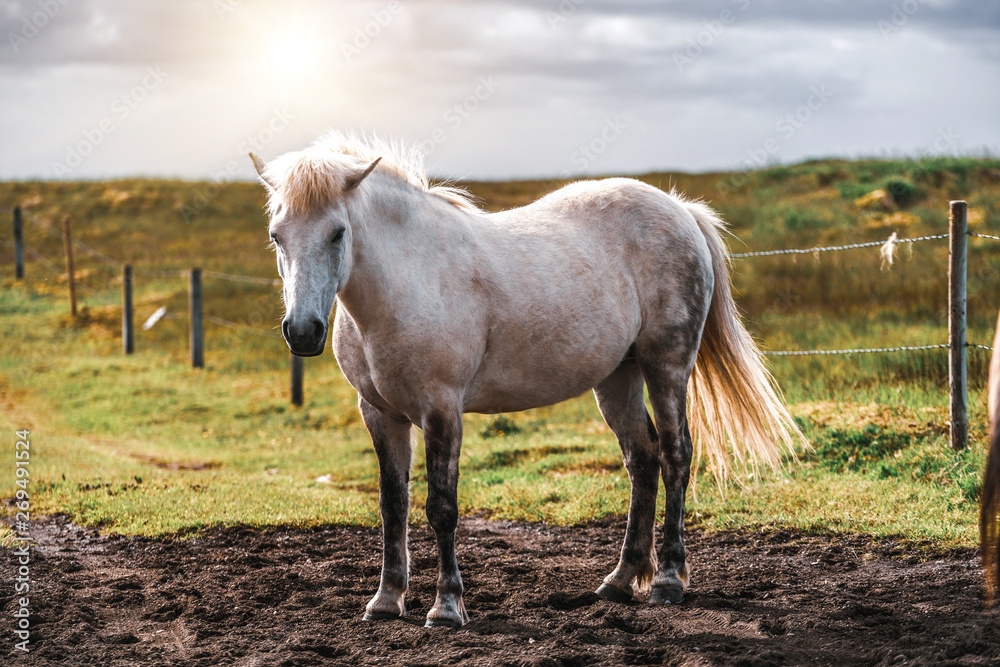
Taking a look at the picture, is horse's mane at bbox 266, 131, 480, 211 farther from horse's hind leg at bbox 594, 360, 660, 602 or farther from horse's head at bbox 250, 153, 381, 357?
horse's hind leg at bbox 594, 360, 660, 602

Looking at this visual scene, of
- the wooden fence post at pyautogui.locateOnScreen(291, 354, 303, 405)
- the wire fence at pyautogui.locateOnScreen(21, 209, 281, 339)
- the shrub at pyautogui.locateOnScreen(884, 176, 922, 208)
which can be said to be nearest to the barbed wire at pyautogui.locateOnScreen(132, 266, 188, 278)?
the wire fence at pyautogui.locateOnScreen(21, 209, 281, 339)

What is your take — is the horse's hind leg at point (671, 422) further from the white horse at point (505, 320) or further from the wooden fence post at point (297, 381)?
the wooden fence post at point (297, 381)

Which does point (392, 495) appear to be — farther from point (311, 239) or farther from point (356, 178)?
point (356, 178)

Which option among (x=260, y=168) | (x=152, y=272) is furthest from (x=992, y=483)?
(x=152, y=272)

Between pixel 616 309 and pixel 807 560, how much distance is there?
194cm

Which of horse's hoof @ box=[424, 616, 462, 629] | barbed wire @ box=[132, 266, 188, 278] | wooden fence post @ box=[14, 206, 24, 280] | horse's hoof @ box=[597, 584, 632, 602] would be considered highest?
wooden fence post @ box=[14, 206, 24, 280]

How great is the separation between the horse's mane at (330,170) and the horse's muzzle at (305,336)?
1.63 ft

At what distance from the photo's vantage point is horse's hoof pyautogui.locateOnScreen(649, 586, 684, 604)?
4.21 metres

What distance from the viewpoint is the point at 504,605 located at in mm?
4117

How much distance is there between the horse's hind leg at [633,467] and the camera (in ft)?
14.4

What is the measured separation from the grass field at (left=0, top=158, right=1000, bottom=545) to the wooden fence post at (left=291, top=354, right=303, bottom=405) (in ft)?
0.88

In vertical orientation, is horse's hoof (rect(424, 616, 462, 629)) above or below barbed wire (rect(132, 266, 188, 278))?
below

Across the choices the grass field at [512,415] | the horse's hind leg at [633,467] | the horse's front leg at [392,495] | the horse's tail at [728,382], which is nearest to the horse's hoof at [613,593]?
the horse's hind leg at [633,467]

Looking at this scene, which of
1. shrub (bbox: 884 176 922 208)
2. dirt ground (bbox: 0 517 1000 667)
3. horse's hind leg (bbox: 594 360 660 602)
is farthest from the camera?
shrub (bbox: 884 176 922 208)
